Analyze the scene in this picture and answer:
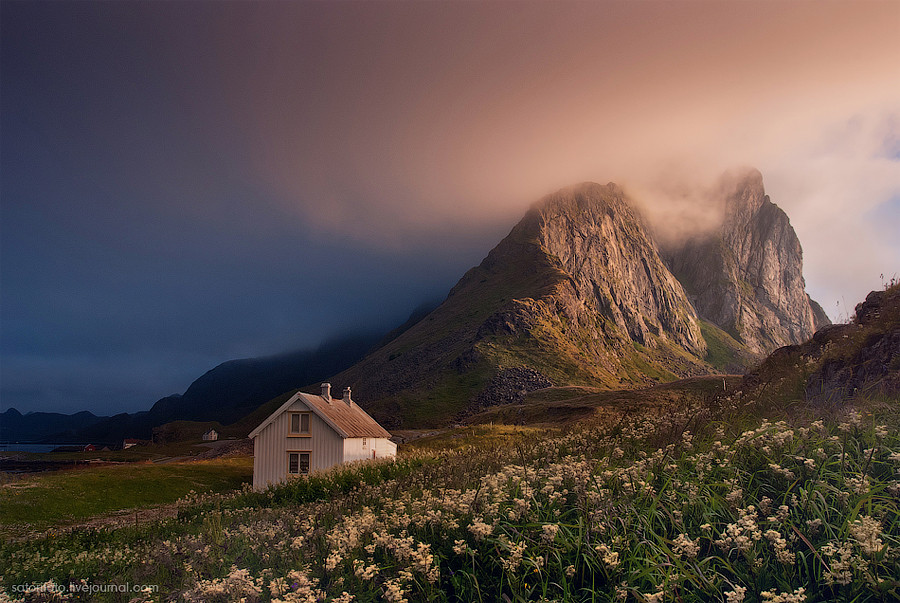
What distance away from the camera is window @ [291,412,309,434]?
44625 millimetres

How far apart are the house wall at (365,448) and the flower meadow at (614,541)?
35.2 meters

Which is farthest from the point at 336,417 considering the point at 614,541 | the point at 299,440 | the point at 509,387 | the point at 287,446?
the point at 509,387

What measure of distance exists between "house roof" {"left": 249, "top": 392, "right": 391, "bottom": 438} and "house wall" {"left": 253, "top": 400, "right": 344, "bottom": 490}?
1.59 ft

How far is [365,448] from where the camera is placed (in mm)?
48719

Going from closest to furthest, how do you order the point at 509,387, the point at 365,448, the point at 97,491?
the point at 97,491 → the point at 365,448 → the point at 509,387

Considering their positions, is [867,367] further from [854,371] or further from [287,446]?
[287,446]

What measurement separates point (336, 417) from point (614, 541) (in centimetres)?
4249

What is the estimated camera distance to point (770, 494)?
6.71m

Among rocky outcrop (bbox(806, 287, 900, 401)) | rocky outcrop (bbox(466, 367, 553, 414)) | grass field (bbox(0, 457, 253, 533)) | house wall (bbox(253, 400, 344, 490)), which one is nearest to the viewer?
rocky outcrop (bbox(806, 287, 900, 401))

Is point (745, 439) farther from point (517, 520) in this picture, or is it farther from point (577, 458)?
point (517, 520)

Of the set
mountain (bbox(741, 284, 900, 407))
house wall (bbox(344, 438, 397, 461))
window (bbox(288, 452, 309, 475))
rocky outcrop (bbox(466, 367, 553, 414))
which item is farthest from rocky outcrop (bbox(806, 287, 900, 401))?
rocky outcrop (bbox(466, 367, 553, 414))

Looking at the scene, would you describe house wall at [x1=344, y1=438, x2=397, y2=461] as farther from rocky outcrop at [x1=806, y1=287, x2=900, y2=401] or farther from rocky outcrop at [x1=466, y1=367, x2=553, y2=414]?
rocky outcrop at [x1=466, y1=367, x2=553, y2=414]

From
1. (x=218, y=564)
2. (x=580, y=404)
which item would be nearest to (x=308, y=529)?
(x=218, y=564)

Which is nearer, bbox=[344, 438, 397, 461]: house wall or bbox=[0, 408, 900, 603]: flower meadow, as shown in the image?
bbox=[0, 408, 900, 603]: flower meadow
